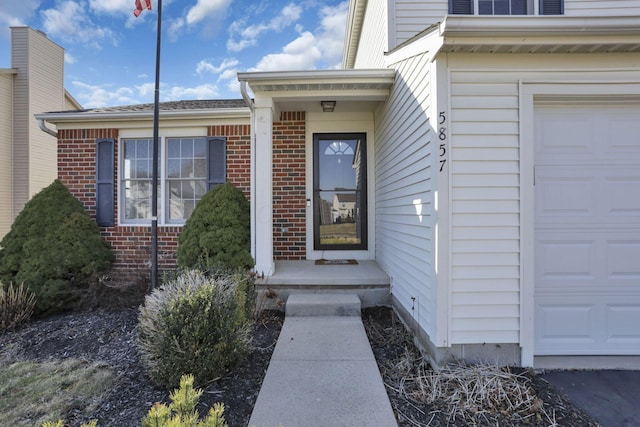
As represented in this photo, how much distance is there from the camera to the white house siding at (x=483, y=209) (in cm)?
264

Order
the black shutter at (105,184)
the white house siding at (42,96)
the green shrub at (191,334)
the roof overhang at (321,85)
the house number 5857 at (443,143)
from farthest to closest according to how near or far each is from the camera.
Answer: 1. the white house siding at (42,96)
2. the black shutter at (105,184)
3. the roof overhang at (321,85)
4. the house number 5857 at (443,143)
5. the green shrub at (191,334)

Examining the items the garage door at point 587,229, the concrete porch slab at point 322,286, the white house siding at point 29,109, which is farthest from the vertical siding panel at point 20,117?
the garage door at point 587,229

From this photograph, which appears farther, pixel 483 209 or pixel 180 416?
pixel 483 209

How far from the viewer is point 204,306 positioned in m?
2.54

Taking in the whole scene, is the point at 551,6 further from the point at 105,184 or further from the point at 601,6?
the point at 105,184

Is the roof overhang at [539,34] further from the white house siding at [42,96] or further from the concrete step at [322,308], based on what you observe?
the white house siding at [42,96]

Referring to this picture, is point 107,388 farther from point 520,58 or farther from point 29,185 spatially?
point 29,185

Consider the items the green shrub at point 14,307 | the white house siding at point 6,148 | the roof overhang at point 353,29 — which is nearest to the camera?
the green shrub at point 14,307

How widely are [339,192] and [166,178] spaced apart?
2.97 m

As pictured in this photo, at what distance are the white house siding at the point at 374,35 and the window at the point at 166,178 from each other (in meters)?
3.20

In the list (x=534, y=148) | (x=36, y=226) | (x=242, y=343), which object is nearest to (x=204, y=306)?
(x=242, y=343)

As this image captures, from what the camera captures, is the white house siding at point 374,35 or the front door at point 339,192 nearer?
the white house siding at point 374,35

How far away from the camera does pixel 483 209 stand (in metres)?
2.65

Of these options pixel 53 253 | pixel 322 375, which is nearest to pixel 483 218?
pixel 322 375
